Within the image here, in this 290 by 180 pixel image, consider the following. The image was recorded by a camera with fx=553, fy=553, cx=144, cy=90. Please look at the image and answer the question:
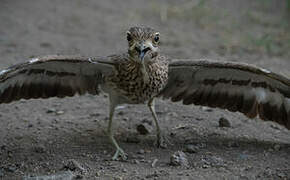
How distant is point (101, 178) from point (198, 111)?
2128 mm

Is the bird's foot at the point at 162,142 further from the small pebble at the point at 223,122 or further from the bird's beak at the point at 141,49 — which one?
the bird's beak at the point at 141,49

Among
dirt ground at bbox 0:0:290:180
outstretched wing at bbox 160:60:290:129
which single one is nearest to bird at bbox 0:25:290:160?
outstretched wing at bbox 160:60:290:129

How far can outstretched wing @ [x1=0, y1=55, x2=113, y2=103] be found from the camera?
5109 millimetres

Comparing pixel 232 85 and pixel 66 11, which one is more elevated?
pixel 66 11

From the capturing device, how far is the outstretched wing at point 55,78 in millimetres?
5109

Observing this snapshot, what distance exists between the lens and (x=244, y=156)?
5.09m

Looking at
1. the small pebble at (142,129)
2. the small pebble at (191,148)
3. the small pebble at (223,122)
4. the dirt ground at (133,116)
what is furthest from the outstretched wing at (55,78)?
the small pebble at (223,122)

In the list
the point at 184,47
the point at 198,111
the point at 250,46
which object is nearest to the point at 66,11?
the point at 184,47

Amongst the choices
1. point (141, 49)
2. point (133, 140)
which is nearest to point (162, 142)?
point (133, 140)

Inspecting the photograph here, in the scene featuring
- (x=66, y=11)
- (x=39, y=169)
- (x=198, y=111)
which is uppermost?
(x=66, y=11)

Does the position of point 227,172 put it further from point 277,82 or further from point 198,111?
point 198,111

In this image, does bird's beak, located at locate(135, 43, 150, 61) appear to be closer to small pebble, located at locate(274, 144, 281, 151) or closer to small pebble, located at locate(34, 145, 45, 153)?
small pebble, located at locate(34, 145, 45, 153)

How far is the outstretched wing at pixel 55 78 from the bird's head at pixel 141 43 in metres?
0.47

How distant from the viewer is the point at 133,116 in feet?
20.2
